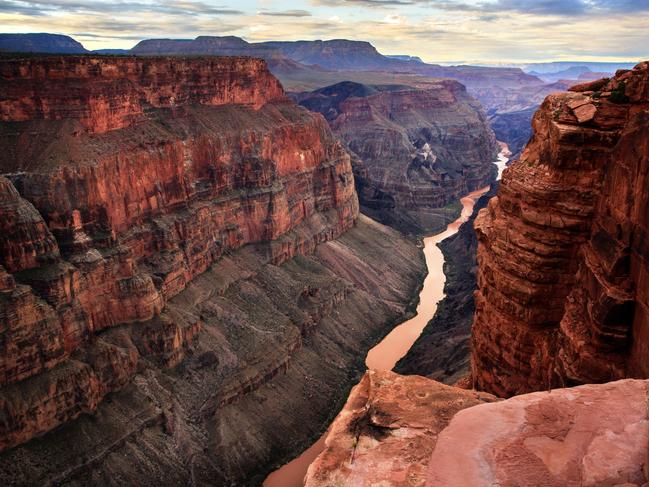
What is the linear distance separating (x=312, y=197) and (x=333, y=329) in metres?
21.9

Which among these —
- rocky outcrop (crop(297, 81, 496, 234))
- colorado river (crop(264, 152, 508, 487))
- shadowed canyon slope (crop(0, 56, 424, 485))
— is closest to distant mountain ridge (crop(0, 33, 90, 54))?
rocky outcrop (crop(297, 81, 496, 234))

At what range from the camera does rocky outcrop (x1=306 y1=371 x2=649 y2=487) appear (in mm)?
10086

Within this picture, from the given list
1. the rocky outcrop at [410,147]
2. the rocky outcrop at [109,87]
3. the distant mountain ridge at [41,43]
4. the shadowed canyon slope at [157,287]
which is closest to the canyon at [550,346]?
the shadowed canyon slope at [157,287]

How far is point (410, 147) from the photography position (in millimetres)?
138625

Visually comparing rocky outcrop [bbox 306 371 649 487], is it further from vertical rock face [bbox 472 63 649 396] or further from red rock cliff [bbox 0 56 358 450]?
red rock cliff [bbox 0 56 358 450]

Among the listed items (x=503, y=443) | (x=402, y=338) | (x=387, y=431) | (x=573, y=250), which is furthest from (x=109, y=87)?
(x=503, y=443)

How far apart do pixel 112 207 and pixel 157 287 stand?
731 centimetres

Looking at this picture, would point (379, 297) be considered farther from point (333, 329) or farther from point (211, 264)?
point (211, 264)

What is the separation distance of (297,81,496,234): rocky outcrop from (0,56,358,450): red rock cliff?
4482 cm

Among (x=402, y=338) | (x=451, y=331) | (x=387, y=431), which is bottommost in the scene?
(x=402, y=338)

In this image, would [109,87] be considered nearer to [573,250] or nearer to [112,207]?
[112,207]

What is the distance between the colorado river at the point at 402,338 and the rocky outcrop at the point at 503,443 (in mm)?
21530

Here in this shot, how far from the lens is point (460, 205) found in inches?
5192

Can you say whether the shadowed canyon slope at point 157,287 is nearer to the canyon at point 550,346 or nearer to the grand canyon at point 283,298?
the grand canyon at point 283,298
